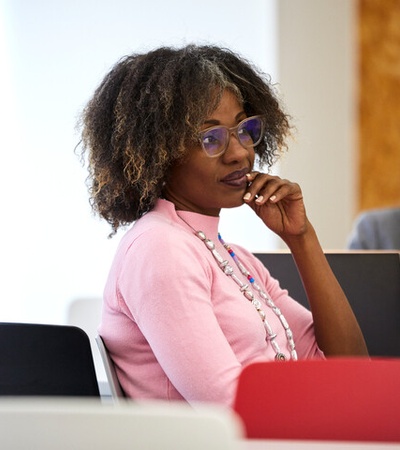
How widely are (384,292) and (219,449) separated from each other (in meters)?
1.74

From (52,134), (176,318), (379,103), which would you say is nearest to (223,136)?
(176,318)

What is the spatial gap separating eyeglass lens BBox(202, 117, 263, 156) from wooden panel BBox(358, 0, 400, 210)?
12.2 ft

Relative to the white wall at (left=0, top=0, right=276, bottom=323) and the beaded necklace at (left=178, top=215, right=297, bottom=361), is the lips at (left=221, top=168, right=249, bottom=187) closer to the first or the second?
the beaded necklace at (left=178, top=215, right=297, bottom=361)

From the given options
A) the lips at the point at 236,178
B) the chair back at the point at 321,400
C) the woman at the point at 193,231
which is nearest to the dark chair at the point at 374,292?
the woman at the point at 193,231

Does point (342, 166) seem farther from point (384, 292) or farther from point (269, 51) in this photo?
point (384, 292)

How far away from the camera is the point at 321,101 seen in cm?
527

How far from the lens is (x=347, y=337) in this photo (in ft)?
7.99

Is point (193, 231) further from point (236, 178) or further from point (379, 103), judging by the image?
point (379, 103)

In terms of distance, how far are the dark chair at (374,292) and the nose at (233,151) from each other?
0.68 meters

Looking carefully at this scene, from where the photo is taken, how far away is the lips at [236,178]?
222cm

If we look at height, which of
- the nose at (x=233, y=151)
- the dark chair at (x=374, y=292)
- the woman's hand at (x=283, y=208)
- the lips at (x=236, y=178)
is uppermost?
the nose at (x=233, y=151)

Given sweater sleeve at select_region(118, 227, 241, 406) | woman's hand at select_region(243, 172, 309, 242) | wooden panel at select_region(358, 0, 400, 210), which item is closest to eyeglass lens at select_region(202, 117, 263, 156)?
woman's hand at select_region(243, 172, 309, 242)

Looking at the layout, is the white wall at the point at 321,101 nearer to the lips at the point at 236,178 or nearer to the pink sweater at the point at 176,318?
the lips at the point at 236,178

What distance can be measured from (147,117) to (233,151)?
0.21m
